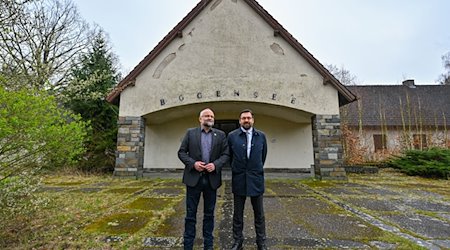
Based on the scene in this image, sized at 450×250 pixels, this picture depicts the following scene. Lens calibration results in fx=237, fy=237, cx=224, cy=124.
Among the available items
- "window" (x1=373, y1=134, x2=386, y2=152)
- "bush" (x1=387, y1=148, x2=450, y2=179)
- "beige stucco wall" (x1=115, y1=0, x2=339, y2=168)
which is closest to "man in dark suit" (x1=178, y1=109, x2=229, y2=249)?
"beige stucco wall" (x1=115, y1=0, x2=339, y2=168)

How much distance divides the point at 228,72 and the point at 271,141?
3.52 meters

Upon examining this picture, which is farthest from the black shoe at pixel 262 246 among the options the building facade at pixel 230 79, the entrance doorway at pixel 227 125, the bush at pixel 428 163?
the bush at pixel 428 163

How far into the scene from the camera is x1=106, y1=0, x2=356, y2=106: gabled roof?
711 centimetres

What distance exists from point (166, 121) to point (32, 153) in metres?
6.44

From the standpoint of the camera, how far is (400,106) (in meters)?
14.4

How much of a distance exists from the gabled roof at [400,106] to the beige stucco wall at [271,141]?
5.17m

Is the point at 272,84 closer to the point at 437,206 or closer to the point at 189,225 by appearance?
the point at 437,206

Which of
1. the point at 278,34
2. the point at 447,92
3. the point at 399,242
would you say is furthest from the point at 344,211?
the point at 447,92

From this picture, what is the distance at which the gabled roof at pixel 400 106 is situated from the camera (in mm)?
14023

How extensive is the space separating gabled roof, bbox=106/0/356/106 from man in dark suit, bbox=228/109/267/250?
5499mm

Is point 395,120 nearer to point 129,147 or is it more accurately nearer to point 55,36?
point 129,147

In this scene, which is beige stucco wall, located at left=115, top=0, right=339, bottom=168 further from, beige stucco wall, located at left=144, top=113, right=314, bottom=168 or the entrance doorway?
the entrance doorway

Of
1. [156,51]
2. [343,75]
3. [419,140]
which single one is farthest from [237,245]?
[343,75]

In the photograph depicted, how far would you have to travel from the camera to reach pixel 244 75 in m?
7.17
